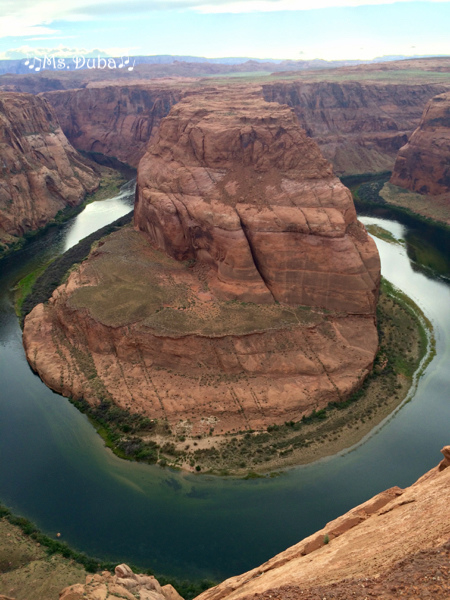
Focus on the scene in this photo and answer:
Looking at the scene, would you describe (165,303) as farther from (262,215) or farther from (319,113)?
(319,113)

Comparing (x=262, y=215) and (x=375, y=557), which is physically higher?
(x=262, y=215)

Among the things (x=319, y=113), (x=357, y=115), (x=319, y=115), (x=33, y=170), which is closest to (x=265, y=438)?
(x=33, y=170)

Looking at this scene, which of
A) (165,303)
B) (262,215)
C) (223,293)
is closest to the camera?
(262,215)

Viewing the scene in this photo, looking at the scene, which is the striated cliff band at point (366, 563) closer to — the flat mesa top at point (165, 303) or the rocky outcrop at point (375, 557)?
the rocky outcrop at point (375, 557)

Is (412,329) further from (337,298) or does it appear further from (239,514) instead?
(239,514)

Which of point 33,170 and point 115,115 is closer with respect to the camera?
point 33,170

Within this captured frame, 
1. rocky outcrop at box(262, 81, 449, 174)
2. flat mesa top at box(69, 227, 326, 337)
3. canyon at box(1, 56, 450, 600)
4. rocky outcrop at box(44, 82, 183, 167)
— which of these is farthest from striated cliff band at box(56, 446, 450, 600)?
rocky outcrop at box(44, 82, 183, 167)

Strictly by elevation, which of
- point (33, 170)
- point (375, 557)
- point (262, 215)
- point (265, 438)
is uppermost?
point (33, 170)

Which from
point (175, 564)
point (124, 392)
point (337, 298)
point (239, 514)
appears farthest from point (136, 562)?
point (337, 298)
